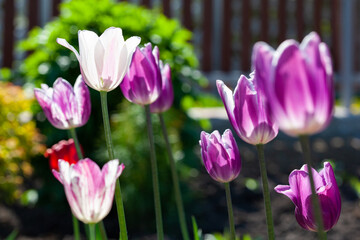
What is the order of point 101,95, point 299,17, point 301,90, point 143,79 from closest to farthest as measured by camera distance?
point 301,90
point 101,95
point 143,79
point 299,17

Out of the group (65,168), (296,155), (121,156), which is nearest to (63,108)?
(65,168)

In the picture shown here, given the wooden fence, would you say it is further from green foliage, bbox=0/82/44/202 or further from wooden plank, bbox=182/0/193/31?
green foliage, bbox=0/82/44/202

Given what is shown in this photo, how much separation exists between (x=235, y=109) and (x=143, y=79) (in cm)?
25

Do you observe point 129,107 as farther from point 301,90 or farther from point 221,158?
point 301,90

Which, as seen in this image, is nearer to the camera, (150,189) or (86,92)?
(86,92)

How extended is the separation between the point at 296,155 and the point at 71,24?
230 centimetres

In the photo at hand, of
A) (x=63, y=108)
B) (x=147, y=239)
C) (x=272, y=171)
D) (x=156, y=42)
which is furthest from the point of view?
(x=272, y=171)

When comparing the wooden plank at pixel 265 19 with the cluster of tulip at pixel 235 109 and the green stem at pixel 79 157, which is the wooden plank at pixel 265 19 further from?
the cluster of tulip at pixel 235 109

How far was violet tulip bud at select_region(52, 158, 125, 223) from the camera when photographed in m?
0.82

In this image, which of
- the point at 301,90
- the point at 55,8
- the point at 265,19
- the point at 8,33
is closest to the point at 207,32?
the point at 265,19

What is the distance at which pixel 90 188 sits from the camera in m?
0.83

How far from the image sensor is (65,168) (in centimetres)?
85

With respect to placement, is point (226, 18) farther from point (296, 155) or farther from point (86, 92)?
point (86, 92)

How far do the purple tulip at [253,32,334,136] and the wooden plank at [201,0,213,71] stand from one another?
211 inches
